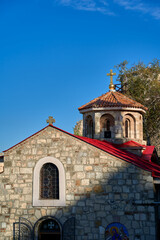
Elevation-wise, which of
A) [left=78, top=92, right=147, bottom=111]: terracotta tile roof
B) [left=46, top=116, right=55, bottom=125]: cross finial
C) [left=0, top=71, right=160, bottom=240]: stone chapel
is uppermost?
[left=78, top=92, right=147, bottom=111]: terracotta tile roof

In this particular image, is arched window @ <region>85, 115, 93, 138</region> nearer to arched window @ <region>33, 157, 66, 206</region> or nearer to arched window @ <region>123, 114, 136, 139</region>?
arched window @ <region>123, 114, 136, 139</region>

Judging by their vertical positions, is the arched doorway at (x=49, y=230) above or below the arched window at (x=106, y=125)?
below

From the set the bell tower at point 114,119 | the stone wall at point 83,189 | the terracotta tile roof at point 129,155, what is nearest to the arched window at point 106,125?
the bell tower at point 114,119

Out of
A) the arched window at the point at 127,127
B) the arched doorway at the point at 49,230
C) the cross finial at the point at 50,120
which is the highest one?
the arched window at the point at 127,127

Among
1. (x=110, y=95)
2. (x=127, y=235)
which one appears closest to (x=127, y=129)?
(x=110, y=95)

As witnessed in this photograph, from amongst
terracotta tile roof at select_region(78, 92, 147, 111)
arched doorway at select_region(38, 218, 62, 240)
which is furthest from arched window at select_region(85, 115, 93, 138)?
arched doorway at select_region(38, 218, 62, 240)

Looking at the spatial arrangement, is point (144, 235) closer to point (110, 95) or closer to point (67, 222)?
point (67, 222)

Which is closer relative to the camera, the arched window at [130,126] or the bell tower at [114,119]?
the bell tower at [114,119]

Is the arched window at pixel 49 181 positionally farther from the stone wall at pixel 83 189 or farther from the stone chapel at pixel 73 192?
the stone wall at pixel 83 189

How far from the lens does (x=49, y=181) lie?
1407 cm

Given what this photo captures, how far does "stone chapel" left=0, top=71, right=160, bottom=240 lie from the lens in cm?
1304

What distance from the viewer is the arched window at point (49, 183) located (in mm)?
13734

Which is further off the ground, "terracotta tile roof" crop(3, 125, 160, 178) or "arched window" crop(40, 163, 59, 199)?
"terracotta tile roof" crop(3, 125, 160, 178)

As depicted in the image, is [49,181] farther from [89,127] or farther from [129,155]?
[89,127]
